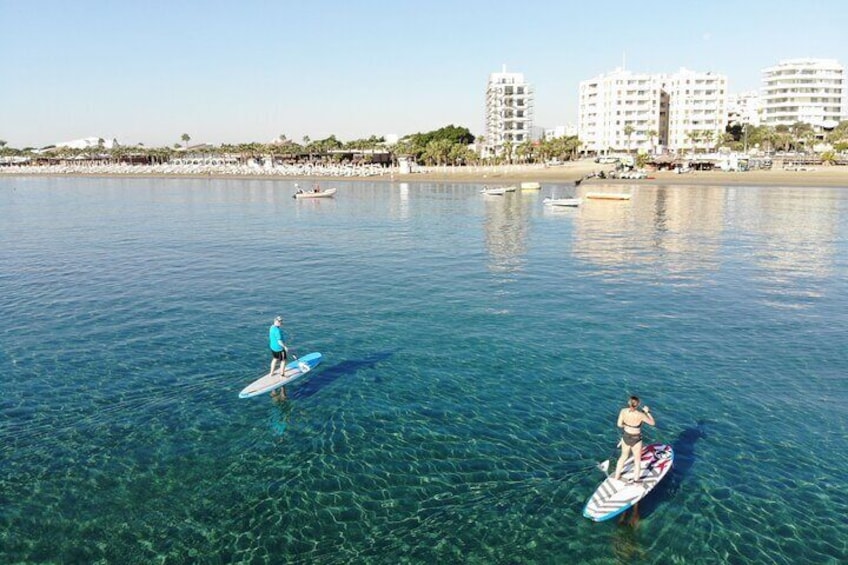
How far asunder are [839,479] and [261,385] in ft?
59.5

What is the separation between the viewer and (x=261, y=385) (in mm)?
21797

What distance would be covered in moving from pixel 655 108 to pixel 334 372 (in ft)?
642

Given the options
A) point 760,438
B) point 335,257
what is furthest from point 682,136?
point 760,438

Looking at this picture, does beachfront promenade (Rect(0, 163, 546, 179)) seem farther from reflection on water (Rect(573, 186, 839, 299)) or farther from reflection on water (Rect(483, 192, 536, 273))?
reflection on water (Rect(573, 186, 839, 299))

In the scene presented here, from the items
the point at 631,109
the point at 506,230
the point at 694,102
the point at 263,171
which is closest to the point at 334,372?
the point at 506,230

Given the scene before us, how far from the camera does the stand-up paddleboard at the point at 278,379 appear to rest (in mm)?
21547

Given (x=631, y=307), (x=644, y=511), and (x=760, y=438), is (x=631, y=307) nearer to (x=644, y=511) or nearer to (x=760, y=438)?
(x=760, y=438)

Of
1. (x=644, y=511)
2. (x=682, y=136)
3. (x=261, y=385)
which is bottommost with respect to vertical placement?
(x=644, y=511)

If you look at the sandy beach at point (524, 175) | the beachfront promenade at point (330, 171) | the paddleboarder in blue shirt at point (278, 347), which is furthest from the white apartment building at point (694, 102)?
the paddleboarder in blue shirt at point (278, 347)

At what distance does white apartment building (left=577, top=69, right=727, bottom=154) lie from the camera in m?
192

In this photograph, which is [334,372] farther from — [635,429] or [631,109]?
[631,109]

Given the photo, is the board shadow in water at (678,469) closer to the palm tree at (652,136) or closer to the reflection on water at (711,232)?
the reflection on water at (711,232)

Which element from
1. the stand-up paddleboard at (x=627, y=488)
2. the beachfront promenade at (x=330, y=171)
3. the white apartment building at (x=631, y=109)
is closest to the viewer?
the stand-up paddleboard at (x=627, y=488)

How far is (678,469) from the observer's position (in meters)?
17.1
